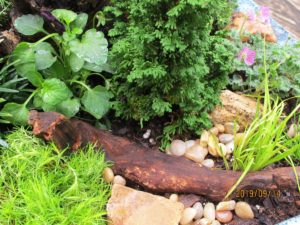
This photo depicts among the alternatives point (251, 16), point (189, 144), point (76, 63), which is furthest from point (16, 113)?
point (251, 16)

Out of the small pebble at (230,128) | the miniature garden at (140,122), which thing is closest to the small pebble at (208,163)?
the miniature garden at (140,122)

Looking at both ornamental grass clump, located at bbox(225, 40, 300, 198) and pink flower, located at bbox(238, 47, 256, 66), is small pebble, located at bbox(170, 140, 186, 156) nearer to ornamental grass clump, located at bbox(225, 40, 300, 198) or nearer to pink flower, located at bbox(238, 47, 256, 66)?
ornamental grass clump, located at bbox(225, 40, 300, 198)

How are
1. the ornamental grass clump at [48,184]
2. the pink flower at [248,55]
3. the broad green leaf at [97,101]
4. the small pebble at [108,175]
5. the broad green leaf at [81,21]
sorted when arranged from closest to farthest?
1. the ornamental grass clump at [48,184]
2. the small pebble at [108,175]
3. the broad green leaf at [97,101]
4. the broad green leaf at [81,21]
5. the pink flower at [248,55]

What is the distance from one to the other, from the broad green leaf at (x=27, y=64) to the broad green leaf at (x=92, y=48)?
Answer: 0.19 metres

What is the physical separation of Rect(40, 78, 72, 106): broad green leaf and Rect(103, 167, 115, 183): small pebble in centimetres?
37

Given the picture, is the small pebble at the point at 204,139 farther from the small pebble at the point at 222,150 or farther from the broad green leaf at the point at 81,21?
the broad green leaf at the point at 81,21

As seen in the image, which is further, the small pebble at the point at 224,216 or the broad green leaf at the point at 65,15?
the broad green leaf at the point at 65,15

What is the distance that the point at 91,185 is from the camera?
72.9 inches

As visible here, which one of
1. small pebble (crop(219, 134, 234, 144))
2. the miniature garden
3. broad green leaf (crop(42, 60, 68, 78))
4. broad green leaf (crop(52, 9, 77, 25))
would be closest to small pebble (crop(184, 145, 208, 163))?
the miniature garden

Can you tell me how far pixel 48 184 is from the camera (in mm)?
1778

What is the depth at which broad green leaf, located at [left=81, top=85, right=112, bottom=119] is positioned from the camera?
80.5 inches

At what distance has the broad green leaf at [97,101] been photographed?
2.04m

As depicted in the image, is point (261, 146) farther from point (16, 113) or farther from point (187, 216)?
point (16, 113)

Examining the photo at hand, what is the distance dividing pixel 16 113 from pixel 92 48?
0.45 metres
